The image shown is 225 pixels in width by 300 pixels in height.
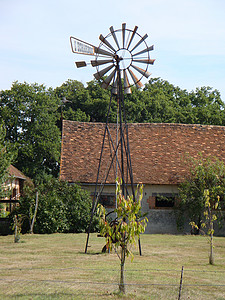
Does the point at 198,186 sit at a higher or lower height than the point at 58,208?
higher

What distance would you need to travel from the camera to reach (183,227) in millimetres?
24266

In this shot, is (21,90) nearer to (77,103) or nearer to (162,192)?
(77,103)

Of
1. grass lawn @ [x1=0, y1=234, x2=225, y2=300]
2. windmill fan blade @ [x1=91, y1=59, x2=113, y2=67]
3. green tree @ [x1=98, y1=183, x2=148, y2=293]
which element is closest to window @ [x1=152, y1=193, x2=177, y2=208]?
grass lawn @ [x1=0, y1=234, x2=225, y2=300]

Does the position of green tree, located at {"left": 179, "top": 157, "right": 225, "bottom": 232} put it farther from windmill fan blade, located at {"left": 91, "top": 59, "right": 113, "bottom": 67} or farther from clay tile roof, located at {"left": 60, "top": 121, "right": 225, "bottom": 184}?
windmill fan blade, located at {"left": 91, "top": 59, "right": 113, "bottom": 67}

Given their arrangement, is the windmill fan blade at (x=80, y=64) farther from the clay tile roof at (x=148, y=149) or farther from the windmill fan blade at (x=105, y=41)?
the clay tile roof at (x=148, y=149)

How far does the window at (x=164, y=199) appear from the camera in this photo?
24484mm

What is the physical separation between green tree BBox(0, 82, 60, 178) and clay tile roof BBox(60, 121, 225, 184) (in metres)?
13.0

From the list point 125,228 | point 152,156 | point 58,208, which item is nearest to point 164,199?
point 152,156

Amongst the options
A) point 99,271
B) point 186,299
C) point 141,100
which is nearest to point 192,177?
point 99,271

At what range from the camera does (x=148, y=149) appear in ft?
89.2

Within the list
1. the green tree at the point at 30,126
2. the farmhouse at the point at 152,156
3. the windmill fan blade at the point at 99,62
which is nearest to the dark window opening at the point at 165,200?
the farmhouse at the point at 152,156

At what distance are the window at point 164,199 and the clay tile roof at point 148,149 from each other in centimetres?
76

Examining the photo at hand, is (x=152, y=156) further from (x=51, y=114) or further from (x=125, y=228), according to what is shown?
(x=51, y=114)

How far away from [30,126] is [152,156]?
18657mm
